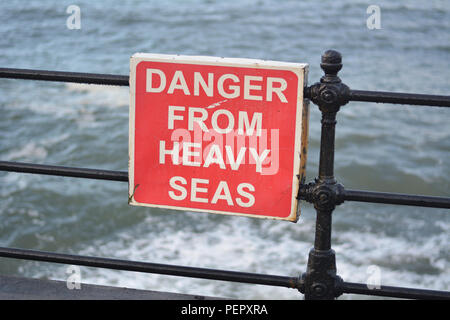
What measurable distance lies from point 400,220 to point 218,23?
954 cm

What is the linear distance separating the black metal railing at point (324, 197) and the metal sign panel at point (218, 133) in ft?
0.23

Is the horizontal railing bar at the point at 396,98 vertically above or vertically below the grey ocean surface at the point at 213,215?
below

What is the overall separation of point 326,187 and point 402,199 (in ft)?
0.79

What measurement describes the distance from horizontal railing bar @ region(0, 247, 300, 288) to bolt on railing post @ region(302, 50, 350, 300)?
0.08 metres

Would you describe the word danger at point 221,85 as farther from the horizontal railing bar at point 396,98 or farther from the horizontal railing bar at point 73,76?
the horizontal railing bar at point 396,98

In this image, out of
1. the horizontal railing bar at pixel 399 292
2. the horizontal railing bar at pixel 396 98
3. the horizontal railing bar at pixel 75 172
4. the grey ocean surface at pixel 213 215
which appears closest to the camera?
the horizontal railing bar at pixel 396 98

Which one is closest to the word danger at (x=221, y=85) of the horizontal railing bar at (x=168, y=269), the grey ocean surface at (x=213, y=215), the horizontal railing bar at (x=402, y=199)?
the horizontal railing bar at (x=402, y=199)

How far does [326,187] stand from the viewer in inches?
91.7

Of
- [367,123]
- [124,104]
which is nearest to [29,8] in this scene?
[124,104]

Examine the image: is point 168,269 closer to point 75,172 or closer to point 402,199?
point 75,172

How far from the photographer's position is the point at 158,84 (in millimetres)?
2398

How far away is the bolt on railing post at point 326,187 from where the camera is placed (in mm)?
2258
